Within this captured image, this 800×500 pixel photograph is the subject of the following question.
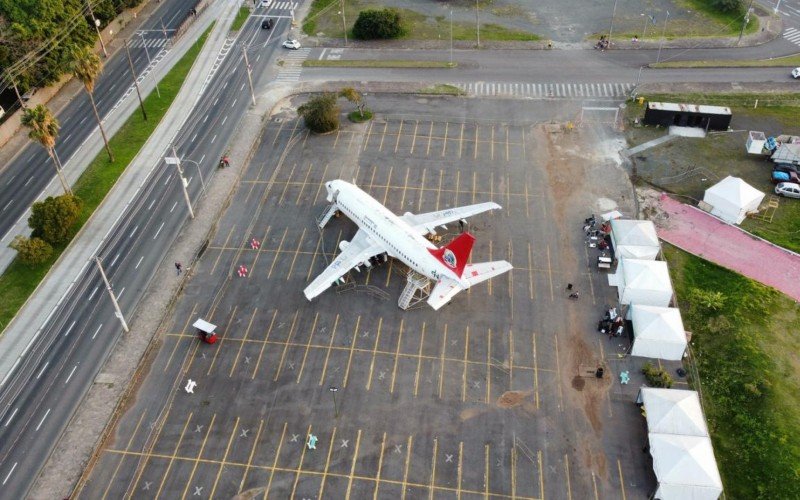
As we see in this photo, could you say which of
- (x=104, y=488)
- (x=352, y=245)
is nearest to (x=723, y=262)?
(x=352, y=245)

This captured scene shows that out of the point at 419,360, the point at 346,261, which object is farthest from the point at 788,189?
the point at 346,261

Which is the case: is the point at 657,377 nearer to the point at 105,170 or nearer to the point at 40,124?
the point at 40,124

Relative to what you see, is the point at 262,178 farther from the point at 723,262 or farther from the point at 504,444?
the point at 723,262

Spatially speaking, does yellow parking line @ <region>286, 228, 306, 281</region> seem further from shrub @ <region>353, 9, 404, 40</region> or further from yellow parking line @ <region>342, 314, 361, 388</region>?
shrub @ <region>353, 9, 404, 40</region>

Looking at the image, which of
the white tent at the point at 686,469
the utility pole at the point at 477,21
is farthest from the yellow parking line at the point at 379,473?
the utility pole at the point at 477,21

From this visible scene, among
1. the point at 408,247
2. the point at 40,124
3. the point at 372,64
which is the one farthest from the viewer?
the point at 372,64

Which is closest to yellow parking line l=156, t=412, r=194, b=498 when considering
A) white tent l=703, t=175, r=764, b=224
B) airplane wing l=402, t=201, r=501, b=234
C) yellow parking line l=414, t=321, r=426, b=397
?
yellow parking line l=414, t=321, r=426, b=397
